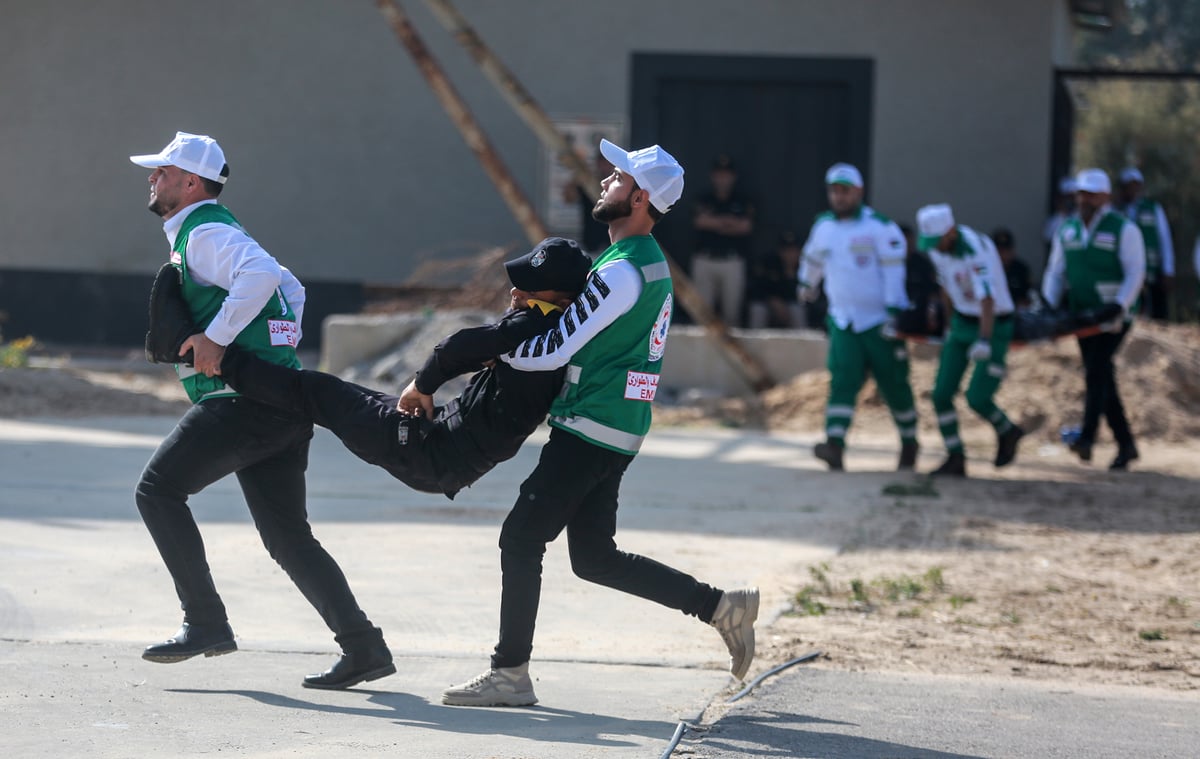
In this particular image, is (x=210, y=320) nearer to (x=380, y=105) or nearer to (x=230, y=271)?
(x=230, y=271)

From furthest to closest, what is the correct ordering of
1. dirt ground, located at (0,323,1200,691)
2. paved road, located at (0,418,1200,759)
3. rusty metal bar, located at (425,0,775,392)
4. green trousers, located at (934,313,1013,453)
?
rusty metal bar, located at (425,0,775,392) → green trousers, located at (934,313,1013,453) → dirt ground, located at (0,323,1200,691) → paved road, located at (0,418,1200,759)

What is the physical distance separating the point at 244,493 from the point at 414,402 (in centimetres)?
75

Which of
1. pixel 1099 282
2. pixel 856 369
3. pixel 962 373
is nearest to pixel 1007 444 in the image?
pixel 962 373

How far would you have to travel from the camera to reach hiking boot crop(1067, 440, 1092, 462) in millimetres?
11609

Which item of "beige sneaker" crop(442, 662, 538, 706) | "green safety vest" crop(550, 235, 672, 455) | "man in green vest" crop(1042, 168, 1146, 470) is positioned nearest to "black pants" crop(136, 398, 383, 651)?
"beige sneaker" crop(442, 662, 538, 706)

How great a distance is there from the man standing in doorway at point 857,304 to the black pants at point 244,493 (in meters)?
6.04

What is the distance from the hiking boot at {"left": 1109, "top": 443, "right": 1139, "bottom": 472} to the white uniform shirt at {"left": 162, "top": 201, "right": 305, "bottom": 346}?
783cm

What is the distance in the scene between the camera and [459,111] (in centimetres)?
1448

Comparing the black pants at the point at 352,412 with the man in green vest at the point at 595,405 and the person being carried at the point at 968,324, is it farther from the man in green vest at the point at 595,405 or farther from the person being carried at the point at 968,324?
the person being carried at the point at 968,324

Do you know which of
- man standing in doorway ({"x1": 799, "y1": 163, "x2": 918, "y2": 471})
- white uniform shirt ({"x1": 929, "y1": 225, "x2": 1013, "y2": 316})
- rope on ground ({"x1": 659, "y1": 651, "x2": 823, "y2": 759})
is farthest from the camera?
man standing in doorway ({"x1": 799, "y1": 163, "x2": 918, "y2": 471})

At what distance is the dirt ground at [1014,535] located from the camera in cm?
631

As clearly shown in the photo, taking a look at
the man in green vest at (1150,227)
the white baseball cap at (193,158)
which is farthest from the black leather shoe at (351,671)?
the man in green vest at (1150,227)

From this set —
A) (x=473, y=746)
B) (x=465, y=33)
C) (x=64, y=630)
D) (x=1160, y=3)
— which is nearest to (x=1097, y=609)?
(x=473, y=746)

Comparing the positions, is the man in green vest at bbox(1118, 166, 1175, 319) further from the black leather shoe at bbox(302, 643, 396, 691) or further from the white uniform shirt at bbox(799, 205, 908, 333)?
the black leather shoe at bbox(302, 643, 396, 691)
